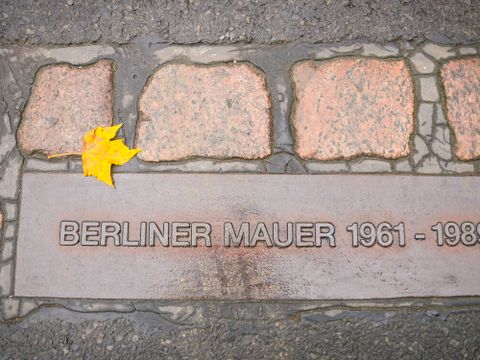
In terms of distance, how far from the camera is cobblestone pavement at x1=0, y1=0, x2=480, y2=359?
2.12 metres

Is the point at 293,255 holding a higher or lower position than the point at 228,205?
lower

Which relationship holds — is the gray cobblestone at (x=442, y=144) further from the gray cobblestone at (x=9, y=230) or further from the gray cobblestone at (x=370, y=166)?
the gray cobblestone at (x=9, y=230)

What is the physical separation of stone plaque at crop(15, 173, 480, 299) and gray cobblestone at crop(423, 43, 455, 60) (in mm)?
670

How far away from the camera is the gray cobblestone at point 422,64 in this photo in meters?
2.36

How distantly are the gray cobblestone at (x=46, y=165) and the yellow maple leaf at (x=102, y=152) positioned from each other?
0.10 feet

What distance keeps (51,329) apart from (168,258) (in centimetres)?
60

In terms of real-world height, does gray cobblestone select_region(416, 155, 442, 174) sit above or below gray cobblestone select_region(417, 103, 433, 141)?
below

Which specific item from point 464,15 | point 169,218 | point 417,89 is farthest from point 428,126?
point 169,218

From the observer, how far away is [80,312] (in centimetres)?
213

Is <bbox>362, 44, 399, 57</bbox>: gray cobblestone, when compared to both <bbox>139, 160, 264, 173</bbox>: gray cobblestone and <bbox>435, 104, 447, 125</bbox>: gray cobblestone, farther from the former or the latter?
<bbox>139, 160, 264, 173</bbox>: gray cobblestone

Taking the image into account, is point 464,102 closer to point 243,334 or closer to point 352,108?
point 352,108

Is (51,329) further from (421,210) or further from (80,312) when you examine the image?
(421,210)

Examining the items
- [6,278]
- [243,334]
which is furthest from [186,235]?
[6,278]

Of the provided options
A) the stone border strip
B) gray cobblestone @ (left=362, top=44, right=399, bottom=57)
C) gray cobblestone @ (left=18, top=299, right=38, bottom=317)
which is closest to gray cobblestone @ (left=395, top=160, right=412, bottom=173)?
the stone border strip
